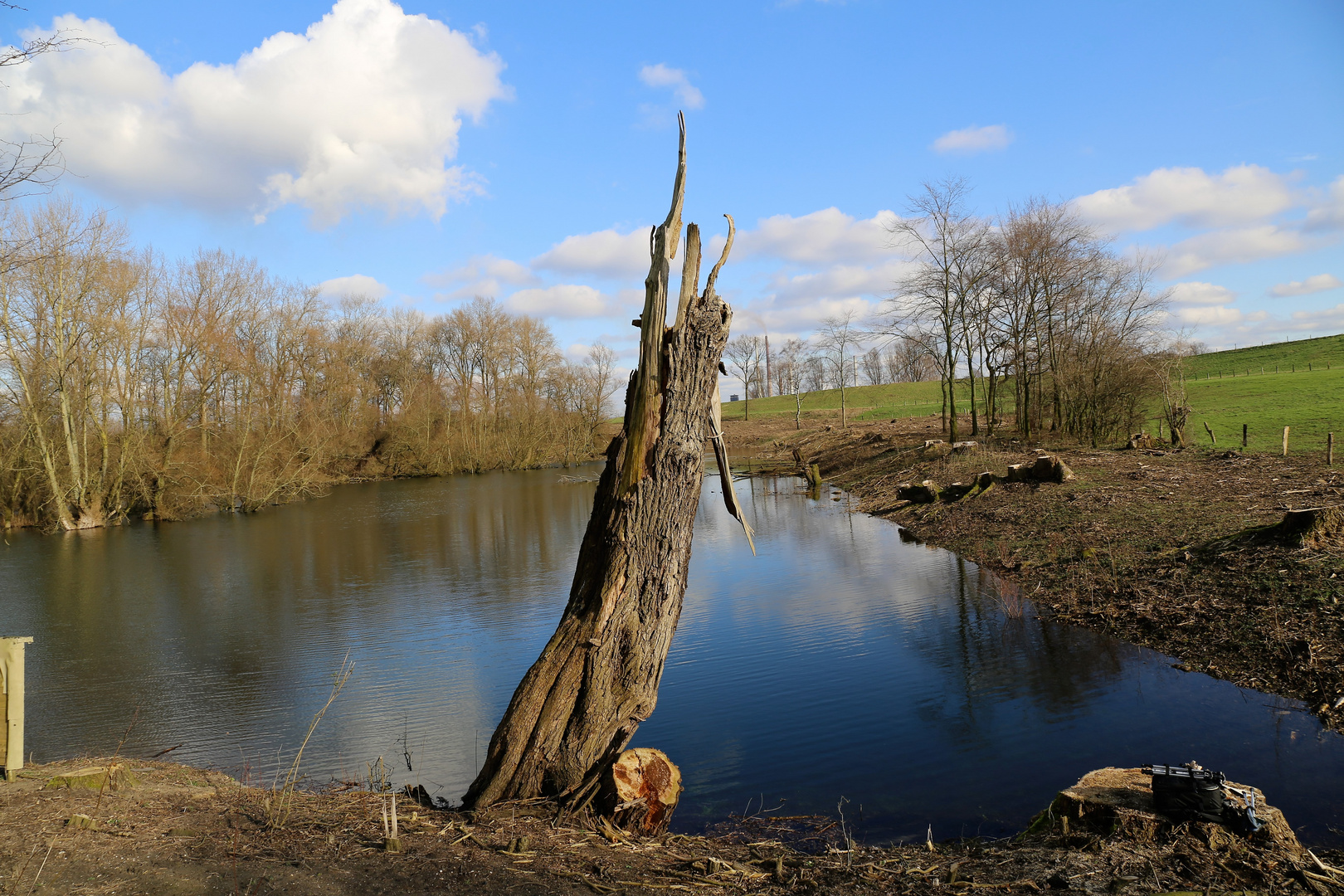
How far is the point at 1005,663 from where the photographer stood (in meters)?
8.54

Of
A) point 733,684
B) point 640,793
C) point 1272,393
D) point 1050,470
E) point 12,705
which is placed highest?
point 1272,393

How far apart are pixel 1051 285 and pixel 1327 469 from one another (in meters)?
12.3

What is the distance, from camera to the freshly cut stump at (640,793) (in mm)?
4793

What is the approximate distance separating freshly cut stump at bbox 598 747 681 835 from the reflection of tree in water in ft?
10.2

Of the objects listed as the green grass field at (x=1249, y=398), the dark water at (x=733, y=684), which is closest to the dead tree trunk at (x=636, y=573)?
the dark water at (x=733, y=684)

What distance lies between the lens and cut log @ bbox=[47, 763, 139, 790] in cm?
482

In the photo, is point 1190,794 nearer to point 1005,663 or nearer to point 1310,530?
point 1005,663

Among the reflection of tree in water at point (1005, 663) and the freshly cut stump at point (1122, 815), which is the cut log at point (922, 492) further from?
the freshly cut stump at point (1122, 815)

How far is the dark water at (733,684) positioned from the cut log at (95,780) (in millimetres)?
1396

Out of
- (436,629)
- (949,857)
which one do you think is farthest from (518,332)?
(949,857)

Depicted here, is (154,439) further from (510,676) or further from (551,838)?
(551,838)

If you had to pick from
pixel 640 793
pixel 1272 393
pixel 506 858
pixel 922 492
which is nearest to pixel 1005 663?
pixel 640 793

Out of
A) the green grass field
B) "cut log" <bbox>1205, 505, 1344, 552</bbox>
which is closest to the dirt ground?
"cut log" <bbox>1205, 505, 1344, 552</bbox>

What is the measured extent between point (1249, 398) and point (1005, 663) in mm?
36099
